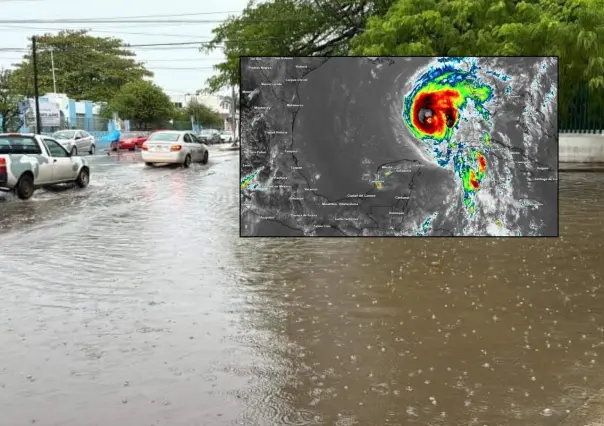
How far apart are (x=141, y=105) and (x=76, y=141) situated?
28.0 m

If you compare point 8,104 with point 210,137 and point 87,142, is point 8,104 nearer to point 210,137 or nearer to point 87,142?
point 87,142

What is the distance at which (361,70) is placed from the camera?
20.3 feet

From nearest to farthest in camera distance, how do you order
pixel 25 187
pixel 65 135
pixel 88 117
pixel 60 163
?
1. pixel 25 187
2. pixel 60 163
3. pixel 65 135
4. pixel 88 117

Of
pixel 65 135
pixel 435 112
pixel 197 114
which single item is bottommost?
pixel 65 135

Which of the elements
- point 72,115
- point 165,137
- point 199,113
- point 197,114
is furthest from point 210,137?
point 165,137

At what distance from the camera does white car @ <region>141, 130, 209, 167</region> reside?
27.3m

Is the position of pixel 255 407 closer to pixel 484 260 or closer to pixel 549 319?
pixel 549 319

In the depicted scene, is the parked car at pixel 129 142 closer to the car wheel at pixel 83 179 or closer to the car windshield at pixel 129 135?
the car windshield at pixel 129 135

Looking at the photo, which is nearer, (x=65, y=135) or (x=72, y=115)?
(x=65, y=135)

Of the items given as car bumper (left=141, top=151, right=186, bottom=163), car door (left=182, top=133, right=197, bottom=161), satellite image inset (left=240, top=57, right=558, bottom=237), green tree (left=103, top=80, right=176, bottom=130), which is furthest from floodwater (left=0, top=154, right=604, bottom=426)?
green tree (left=103, top=80, right=176, bottom=130)

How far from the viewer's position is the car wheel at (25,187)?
16.6m

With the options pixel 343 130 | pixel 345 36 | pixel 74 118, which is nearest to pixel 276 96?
pixel 343 130

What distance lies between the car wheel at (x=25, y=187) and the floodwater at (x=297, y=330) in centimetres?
558

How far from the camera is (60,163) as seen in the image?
60.6ft
